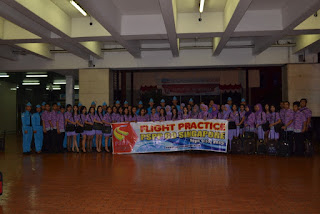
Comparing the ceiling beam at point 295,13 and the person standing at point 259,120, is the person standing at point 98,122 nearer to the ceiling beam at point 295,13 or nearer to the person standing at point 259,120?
the person standing at point 259,120

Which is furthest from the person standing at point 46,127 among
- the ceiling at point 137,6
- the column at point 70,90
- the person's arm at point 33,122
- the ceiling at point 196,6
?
the column at point 70,90

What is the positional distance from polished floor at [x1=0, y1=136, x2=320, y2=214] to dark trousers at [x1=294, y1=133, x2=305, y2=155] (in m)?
0.61

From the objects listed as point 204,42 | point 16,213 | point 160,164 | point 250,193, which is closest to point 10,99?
point 204,42

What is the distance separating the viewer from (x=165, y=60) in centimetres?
1272

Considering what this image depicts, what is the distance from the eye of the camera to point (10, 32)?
8930 mm

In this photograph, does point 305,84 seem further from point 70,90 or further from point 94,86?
point 70,90

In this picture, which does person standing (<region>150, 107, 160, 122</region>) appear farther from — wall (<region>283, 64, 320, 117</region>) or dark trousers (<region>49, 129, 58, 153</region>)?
wall (<region>283, 64, 320, 117</region>)

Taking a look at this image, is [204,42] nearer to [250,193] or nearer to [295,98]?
[295,98]

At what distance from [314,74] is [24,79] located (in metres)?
17.2

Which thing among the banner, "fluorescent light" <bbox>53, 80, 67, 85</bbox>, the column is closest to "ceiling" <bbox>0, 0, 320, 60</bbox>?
the banner

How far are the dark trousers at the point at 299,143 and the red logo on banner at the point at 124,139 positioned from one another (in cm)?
491

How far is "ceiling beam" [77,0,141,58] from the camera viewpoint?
245 inches

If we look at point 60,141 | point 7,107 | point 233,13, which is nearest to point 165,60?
point 60,141

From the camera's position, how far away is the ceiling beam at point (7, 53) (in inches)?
468
